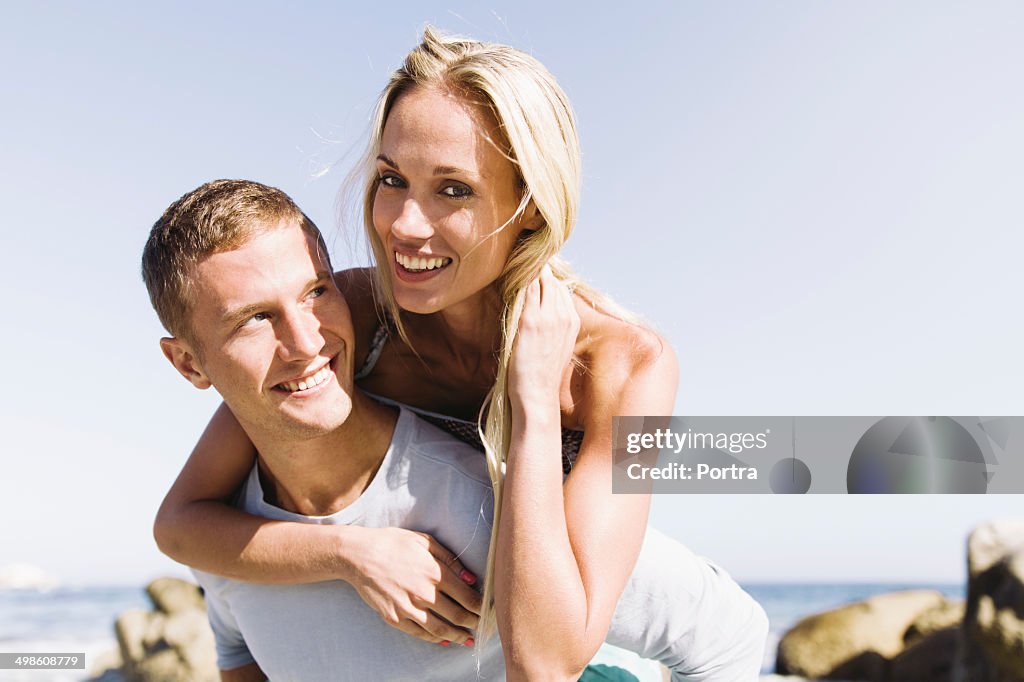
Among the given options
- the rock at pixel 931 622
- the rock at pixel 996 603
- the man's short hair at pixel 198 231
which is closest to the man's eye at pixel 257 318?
the man's short hair at pixel 198 231

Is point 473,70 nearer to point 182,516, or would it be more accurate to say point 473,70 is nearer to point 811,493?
point 182,516

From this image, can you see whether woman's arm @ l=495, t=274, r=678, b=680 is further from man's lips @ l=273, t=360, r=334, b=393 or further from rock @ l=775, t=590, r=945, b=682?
rock @ l=775, t=590, r=945, b=682

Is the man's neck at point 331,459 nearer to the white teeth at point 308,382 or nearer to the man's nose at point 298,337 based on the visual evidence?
the white teeth at point 308,382

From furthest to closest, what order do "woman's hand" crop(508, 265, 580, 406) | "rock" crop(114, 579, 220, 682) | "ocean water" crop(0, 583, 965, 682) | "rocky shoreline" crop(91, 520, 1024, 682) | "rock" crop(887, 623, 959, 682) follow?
"ocean water" crop(0, 583, 965, 682), "rock" crop(887, 623, 959, 682), "rock" crop(114, 579, 220, 682), "rocky shoreline" crop(91, 520, 1024, 682), "woman's hand" crop(508, 265, 580, 406)

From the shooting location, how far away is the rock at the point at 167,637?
11.8m

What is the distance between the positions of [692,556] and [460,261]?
151 cm

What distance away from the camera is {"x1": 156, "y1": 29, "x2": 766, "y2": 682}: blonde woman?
288 cm

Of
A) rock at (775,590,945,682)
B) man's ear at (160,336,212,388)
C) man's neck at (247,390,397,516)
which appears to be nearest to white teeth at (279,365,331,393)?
man's neck at (247,390,397,516)

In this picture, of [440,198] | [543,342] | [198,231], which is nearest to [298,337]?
[198,231]

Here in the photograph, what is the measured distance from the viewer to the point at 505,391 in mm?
3184

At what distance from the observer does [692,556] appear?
146 inches

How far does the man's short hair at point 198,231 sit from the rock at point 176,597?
1004 cm

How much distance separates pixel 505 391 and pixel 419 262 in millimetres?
532

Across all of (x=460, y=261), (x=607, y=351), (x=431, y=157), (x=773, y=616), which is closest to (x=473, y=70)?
(x=431, y=157)
